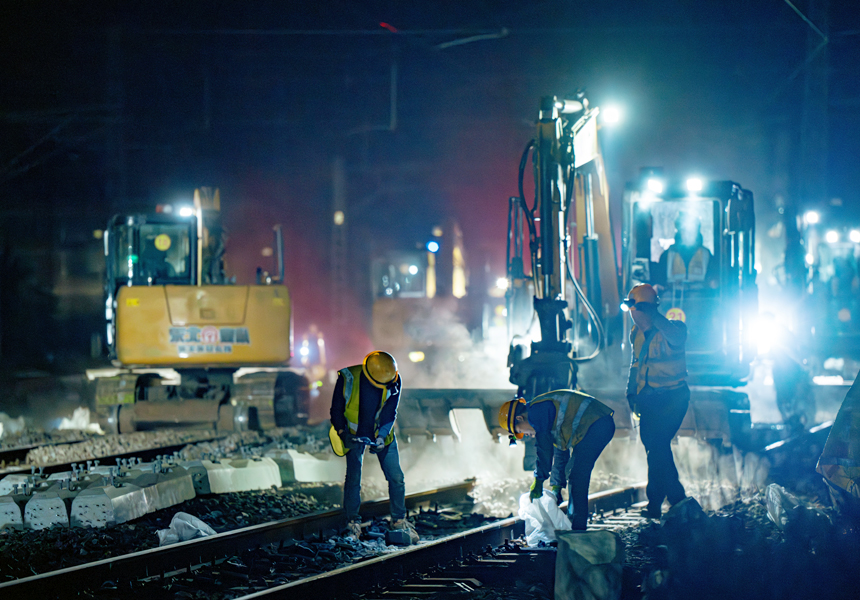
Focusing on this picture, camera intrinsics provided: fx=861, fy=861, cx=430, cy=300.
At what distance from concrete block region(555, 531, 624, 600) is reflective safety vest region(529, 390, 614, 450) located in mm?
1174

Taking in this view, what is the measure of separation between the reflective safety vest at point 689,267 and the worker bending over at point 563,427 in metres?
3.80

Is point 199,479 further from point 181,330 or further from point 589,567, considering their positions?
point 181,330

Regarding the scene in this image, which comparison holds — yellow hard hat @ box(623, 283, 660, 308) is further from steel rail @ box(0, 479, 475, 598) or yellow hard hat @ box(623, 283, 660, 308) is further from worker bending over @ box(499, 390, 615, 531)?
steel rail @ box(0, 479, 475, 598)

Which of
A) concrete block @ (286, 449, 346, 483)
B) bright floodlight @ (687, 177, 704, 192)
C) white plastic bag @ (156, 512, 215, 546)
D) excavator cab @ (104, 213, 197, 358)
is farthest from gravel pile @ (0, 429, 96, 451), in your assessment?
bright floodlight @ (687, 177, 704, 192)

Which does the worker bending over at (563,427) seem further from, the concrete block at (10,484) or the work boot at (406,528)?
the concrete block at (10,484)

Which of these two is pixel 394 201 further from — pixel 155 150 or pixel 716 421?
pixel 716 421

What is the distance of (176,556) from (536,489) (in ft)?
9.05

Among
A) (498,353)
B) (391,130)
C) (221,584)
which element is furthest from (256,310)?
(391,130)

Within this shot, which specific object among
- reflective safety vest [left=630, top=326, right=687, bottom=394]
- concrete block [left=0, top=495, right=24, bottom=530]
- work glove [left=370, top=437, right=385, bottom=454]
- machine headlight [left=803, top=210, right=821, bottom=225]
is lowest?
concrete block [left=0, top=495, right=24, bottom=530]

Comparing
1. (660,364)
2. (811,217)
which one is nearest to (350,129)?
(811,217)

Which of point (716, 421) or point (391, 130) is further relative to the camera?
point (391, 130)

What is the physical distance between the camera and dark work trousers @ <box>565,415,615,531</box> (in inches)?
258

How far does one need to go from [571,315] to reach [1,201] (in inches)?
764

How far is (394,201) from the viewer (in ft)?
113
